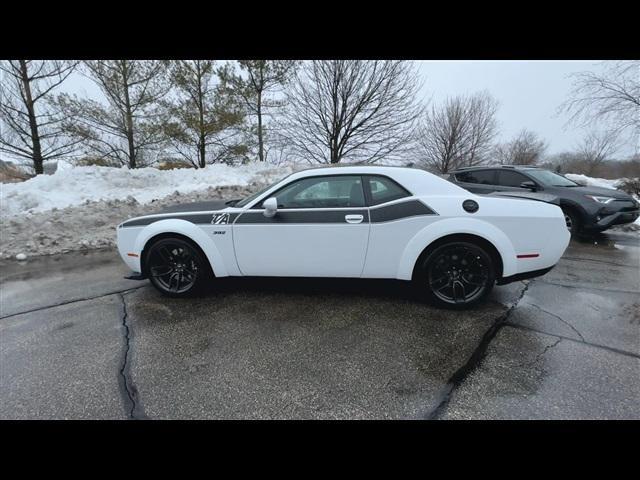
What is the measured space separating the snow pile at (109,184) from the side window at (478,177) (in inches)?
249

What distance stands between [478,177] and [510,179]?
2.29 feet

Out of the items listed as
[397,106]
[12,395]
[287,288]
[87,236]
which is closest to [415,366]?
[287,288]

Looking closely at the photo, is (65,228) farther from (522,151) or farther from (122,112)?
(522,151)

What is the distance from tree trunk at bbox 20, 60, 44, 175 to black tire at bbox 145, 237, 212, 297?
1194 centimetres

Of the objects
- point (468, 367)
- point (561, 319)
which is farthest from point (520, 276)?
point (468, 367)

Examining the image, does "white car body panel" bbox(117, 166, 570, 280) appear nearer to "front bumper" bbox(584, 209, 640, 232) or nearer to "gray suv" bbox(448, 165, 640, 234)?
"gray suv" bbox(448, 165, 640, 234)

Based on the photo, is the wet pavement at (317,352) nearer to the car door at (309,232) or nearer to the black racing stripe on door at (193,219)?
the car door at (309,232)

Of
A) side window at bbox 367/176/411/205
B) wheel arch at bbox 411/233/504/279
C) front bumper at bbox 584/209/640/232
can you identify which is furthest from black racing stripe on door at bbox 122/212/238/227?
front bumper at bbox 584/209/640/232

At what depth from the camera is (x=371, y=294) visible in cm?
337

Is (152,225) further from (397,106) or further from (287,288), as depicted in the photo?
(397,106)

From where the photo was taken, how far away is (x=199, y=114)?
43.2ft

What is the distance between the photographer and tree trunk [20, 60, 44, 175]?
983 centimetres
